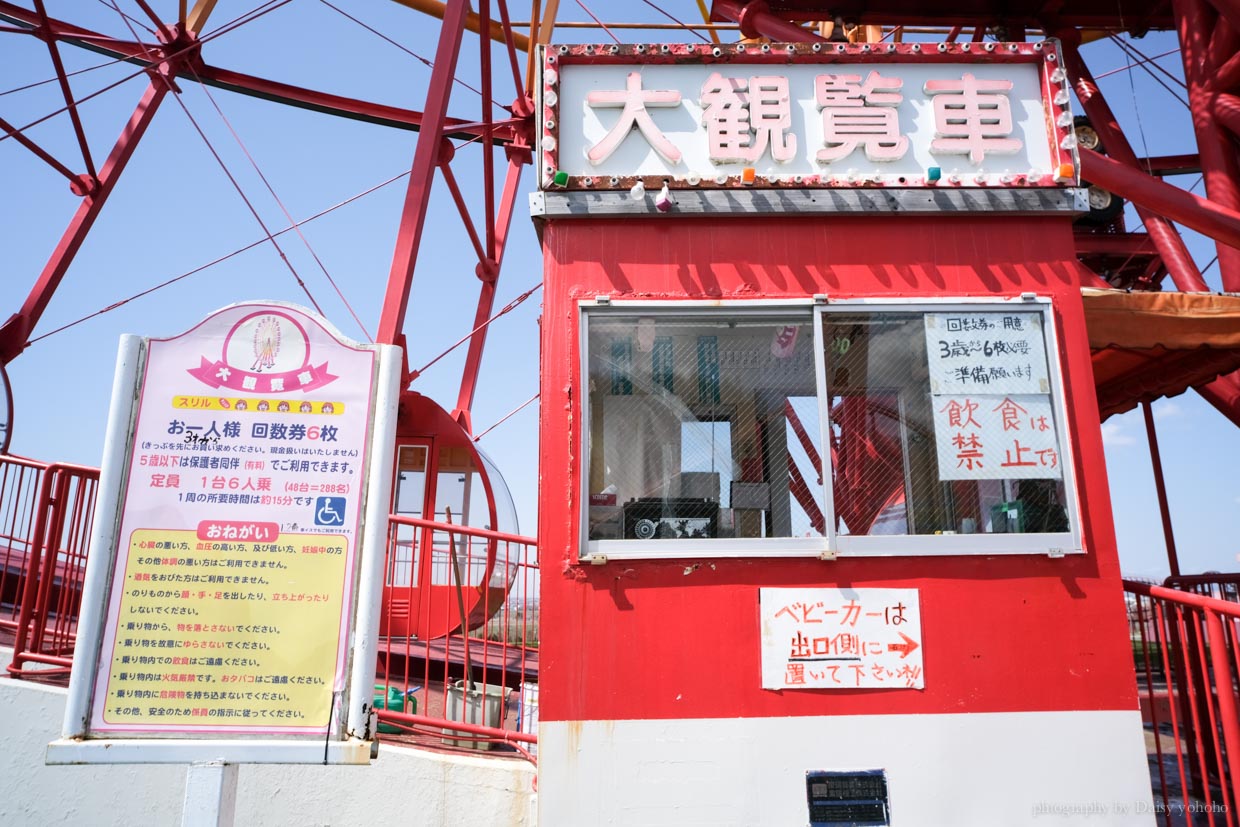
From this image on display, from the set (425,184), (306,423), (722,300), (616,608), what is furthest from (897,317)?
(425,184)

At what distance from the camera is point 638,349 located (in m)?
4.20

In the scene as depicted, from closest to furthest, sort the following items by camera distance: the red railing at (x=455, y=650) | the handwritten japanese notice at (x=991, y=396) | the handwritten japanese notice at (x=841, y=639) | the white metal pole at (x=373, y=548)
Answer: the white metal pole at (x=373, y=548), the handwritten japanese notice at (x=841, y=639), the handwritten japanese notice at (x=991, y=396), the red railing at (x=455, y=650)

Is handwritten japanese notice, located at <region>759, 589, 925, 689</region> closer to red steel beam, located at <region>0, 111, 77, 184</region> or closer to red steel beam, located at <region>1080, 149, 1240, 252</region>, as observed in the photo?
red steel beam, located at <region>1080, 149, 1240, 252</region>

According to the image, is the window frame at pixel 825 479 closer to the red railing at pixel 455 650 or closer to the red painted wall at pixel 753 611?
the red painted wall at pixel 753 611

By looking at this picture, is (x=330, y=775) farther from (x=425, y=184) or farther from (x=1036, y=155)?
(x=425, y=184)

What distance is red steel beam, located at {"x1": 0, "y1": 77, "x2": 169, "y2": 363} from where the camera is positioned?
37.9 feet

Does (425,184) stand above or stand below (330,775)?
above

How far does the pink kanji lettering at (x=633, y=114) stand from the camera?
430cm

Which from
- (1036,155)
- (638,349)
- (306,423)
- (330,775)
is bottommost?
(330,775)

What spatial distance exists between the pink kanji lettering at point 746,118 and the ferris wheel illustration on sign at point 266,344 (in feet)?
8.13

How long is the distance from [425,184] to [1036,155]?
629 centimetres

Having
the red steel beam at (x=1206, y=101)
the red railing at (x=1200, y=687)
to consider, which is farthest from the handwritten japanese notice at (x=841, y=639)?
the red steel beam at (x=1206, y=101)

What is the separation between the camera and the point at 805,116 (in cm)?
441

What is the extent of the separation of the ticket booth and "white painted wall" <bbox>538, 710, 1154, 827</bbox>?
13mm
